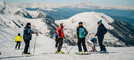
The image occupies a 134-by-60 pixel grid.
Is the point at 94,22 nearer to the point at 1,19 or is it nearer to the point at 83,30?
the point at 1,19

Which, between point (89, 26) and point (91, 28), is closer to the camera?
point (91, 28)

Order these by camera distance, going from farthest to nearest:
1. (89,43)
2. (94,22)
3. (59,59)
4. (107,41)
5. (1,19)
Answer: (94,22) < (1,19) < (107,41) < (89,43) < (59,59)

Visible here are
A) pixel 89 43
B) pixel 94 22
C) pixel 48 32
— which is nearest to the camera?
pixel 89 43

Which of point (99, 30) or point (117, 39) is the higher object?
point (99, 30)

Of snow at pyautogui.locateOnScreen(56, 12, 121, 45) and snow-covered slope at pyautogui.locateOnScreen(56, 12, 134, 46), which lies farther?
snow at pyautogui.locateOnScreen(56, 12, 121, 45)

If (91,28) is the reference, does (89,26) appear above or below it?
Answer: above

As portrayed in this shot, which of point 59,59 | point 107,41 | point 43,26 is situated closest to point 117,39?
point 107,41

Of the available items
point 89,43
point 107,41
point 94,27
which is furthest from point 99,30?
point 94,27

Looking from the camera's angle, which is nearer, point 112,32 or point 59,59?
point 59,59

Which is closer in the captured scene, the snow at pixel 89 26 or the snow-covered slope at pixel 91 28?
the snow-covered slope at pixel 91 28

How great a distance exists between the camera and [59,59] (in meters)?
7.93

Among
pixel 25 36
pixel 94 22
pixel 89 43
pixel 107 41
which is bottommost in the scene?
pixel 107 41

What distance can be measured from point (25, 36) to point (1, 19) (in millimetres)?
113120

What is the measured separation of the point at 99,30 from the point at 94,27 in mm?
104729
